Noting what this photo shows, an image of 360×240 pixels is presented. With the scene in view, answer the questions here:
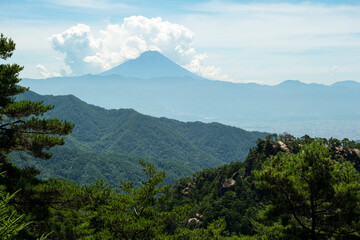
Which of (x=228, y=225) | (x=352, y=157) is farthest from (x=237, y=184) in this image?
(x=352, y=157)

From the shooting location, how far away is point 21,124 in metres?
17.6

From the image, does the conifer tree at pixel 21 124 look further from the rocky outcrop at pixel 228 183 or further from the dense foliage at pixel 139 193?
the rocky outcrop at pixel 228 183

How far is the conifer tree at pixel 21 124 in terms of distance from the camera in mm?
16984

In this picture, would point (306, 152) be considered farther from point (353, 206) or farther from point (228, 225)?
point (228, 225)

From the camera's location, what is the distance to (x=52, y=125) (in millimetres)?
17297

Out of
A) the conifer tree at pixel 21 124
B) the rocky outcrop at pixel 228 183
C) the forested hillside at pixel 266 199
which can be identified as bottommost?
the rocky outcrop at pixel 228 183

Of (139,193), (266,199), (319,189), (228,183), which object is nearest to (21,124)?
(139,193)

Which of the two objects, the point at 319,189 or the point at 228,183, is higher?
the point at 319,189

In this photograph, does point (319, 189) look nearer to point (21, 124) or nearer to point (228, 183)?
point (21, 124)

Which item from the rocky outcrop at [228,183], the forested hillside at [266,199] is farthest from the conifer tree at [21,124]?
the rocky outcrop at [228,183]

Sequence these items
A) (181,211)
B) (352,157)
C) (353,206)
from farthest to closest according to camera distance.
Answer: (352,157)
(181,211)
(353,206)

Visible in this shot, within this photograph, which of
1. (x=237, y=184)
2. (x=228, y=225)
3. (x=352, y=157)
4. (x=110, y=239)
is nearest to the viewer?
(x=110, y=239)

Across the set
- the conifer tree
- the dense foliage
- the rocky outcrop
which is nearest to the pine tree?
the dense foliage

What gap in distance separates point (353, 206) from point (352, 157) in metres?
68.8
